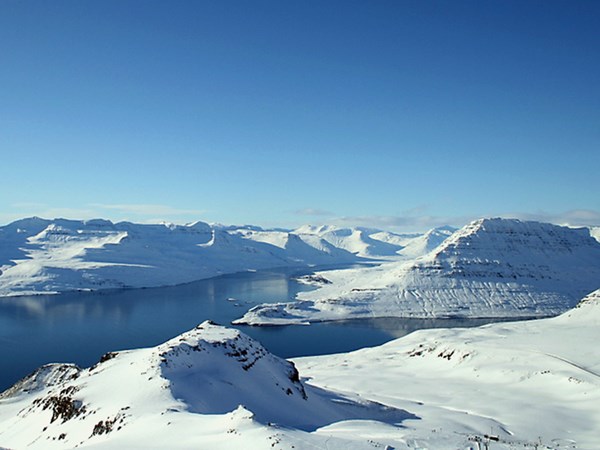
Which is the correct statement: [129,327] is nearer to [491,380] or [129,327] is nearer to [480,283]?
[491,380]

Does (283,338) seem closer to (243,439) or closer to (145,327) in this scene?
(145,327)

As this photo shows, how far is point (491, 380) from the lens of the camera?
2302 inches

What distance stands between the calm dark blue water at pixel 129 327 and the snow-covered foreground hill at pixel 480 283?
9962mm

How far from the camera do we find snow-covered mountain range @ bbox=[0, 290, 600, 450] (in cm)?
2317

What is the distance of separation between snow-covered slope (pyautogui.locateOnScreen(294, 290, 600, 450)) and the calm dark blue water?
22.0 metres

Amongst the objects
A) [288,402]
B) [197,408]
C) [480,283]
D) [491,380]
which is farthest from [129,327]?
[480,283]

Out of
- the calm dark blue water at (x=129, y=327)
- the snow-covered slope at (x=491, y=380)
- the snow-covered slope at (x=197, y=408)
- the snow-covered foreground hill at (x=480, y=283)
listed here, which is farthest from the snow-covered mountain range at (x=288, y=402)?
the snow-covered foreground hill at (x=480, y=283)

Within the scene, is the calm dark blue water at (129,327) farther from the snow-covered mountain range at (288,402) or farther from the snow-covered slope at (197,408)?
the snow-covered slope at (197,408)

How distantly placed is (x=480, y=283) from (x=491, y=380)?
105 metres

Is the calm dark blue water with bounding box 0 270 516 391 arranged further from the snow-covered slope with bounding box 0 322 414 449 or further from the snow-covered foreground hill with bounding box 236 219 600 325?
the snow-covered slope with bounding box 0 322 414 449

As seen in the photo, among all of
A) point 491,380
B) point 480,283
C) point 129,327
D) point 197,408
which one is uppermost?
point 197,408

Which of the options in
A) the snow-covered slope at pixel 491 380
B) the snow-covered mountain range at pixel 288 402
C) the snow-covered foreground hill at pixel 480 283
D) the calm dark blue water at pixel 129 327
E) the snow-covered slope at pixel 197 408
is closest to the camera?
the snow-covered slope at pixel 197 408

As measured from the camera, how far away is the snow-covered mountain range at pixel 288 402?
23.2 meters

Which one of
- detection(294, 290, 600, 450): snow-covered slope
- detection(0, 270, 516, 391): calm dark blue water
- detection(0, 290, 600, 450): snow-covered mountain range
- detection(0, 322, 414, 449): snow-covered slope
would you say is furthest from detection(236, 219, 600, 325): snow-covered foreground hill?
detection(0, 322, 414, 449): snow-covered slope
